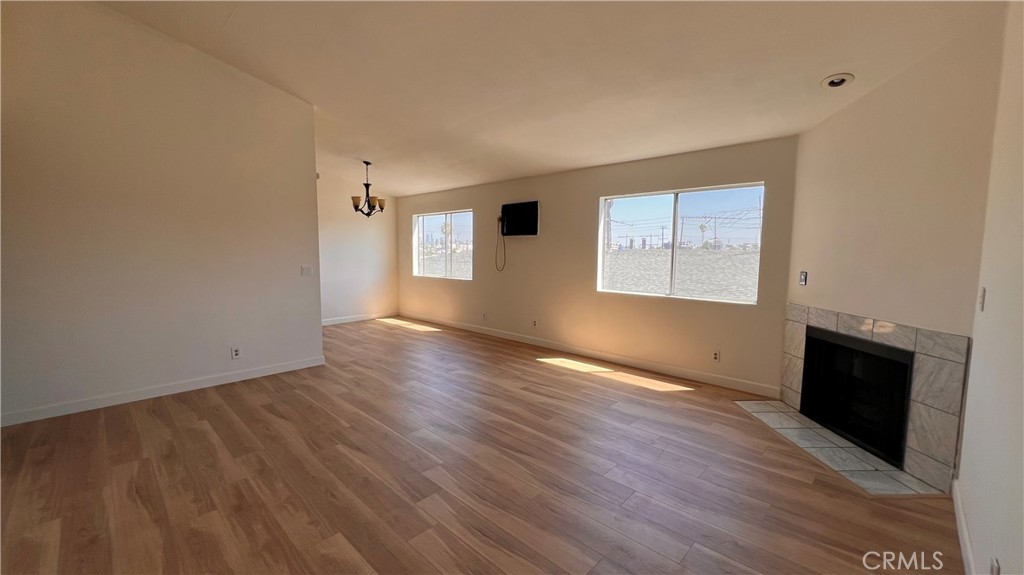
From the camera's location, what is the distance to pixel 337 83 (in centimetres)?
347

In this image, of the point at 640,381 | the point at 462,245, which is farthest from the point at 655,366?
the point at 462,245

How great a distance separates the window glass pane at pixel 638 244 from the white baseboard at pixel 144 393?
152 inches

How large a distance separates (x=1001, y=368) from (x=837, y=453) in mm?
1405

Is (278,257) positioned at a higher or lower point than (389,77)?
lower

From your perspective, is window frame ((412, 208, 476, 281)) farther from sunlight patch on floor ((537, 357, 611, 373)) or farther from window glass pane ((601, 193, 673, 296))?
window glass pane ((601, 193, 673, 296))

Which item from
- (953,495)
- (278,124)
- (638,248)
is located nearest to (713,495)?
(953,495)

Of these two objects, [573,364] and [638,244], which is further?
[573,364]

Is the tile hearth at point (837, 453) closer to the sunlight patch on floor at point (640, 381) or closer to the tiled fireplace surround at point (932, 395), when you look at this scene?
the tiled fireplace surround at point (932, 395)

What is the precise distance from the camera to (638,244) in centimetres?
445

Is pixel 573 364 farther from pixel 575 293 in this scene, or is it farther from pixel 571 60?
pixel 571 60

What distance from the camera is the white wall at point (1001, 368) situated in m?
1.25

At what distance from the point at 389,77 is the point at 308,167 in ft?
5.34

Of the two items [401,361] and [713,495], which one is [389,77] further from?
[713,495]

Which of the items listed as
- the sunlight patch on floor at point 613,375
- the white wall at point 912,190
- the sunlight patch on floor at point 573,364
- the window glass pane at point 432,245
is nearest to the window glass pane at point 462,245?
the window glass pane at point 432,245
